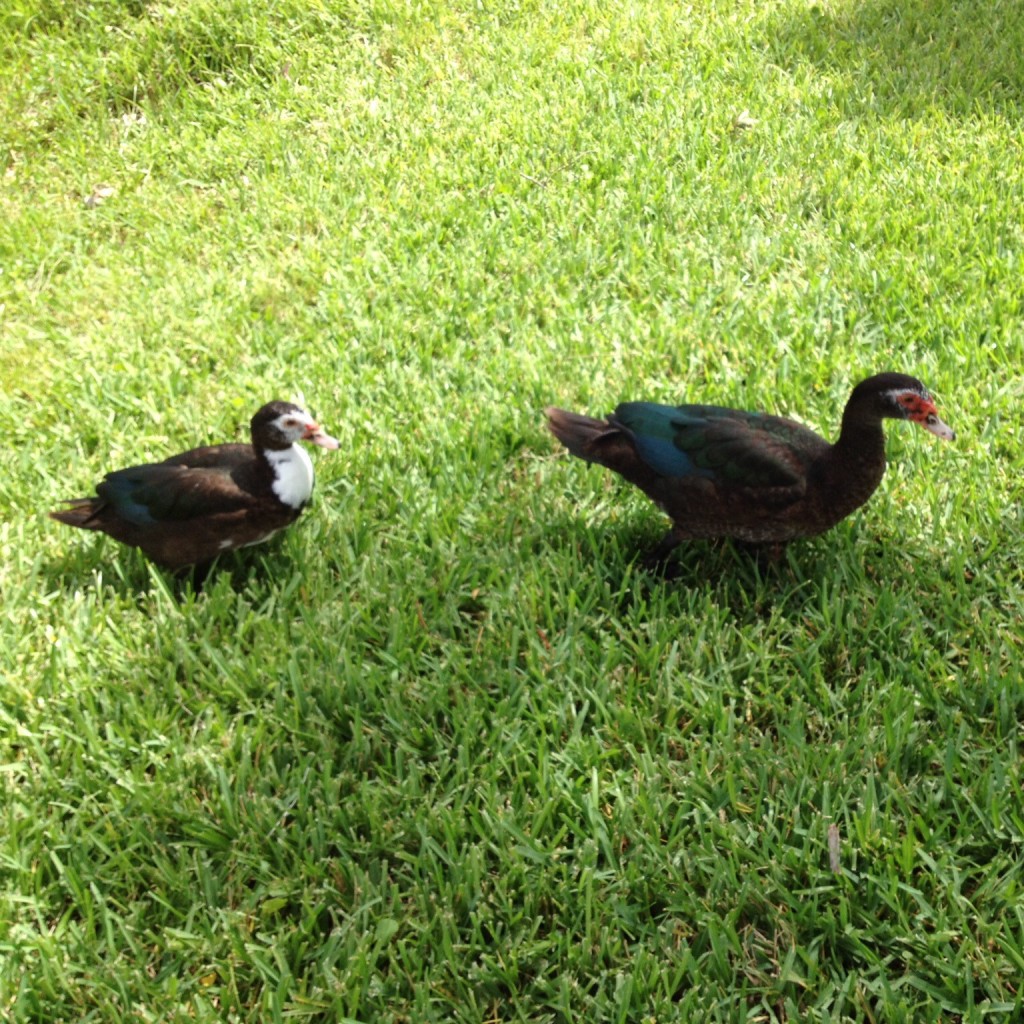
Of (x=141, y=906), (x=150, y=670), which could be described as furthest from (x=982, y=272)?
(x=141, y=906)

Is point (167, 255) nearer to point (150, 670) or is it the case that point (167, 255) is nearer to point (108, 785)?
point (150, 670)

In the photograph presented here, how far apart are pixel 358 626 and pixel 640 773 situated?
0.95 meters

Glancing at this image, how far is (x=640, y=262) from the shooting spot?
183 inches

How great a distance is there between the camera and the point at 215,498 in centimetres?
322

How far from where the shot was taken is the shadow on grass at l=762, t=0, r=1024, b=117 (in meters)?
5.46

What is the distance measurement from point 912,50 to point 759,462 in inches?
157

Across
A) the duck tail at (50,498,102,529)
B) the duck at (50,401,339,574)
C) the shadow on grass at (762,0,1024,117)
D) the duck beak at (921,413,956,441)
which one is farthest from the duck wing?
the shadow on grass at (762,0,1024,117)

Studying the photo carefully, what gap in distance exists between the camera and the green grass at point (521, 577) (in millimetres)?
2393

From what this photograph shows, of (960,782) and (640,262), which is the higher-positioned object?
(640,262)

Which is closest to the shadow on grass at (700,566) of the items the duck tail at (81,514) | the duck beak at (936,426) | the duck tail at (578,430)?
the duck tail at (578,430)

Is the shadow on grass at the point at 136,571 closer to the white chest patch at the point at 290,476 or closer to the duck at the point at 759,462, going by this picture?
the white chest patch at the point at 290,476

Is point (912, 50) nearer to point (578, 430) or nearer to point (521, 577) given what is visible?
point (578, 430)

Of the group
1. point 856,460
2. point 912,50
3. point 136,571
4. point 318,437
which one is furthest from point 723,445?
point 912,50

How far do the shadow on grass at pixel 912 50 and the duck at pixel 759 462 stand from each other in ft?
10.1
